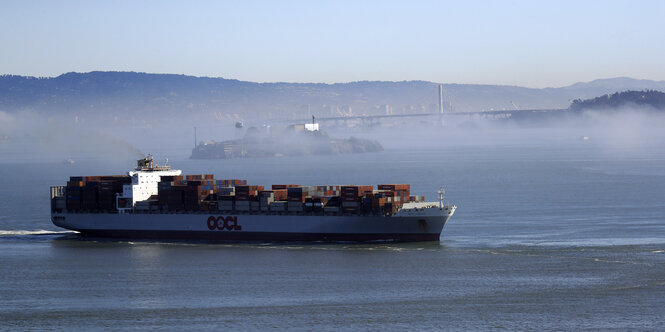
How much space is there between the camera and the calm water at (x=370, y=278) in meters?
29.5

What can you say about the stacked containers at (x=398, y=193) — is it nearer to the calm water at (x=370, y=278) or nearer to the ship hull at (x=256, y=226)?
the ship hull at (x=256, y=226)

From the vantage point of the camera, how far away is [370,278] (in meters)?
35.8

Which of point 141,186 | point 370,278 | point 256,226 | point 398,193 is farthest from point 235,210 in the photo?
point 370,278

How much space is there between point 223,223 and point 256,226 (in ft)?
6.30

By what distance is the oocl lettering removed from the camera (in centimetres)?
4744

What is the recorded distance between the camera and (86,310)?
102 feet

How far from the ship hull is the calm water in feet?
3.37

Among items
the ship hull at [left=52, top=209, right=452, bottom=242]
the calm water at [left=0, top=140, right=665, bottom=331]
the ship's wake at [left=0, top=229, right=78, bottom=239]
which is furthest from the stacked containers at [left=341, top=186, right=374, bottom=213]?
the ship's wake at [left=0, top=229, right=78, bottom=239]

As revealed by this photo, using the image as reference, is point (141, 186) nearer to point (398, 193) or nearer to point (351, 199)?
point (351, 199)

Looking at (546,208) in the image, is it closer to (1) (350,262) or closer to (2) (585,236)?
(2) (585,236)

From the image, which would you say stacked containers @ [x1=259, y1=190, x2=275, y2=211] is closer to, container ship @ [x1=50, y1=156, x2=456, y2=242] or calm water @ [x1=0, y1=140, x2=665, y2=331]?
container ship @ [x1=50, y1=156, x2=456, y2=242]

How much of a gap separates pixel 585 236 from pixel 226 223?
1784 centimetres

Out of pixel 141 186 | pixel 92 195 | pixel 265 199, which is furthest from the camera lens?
pixel 141 186

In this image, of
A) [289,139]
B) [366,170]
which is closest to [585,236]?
[366,170]
